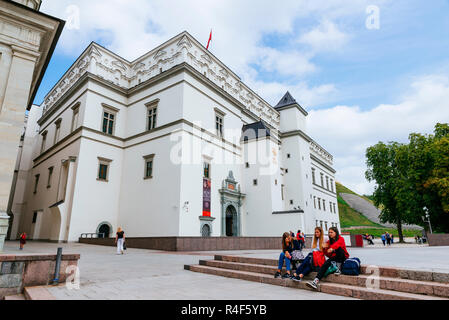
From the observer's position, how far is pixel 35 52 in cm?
1141

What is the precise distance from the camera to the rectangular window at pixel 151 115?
81.8 ft

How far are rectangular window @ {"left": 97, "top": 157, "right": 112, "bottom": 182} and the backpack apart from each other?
21.9 metres

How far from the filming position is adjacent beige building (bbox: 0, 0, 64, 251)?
33.2ft

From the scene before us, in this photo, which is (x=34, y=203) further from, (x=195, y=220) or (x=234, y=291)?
(x=234, y=291)

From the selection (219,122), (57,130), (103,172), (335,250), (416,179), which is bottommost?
(335,250)

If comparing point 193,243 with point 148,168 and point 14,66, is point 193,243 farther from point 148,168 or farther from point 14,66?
point 14,66

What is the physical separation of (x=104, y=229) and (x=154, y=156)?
7510 mm

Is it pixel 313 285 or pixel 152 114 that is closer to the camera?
pixel 313 285

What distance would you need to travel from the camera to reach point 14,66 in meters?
10.9

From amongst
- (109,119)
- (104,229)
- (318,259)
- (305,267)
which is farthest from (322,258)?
(109,119)

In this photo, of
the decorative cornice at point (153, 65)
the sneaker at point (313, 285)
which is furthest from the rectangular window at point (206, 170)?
the sneaker at point (313, 285)

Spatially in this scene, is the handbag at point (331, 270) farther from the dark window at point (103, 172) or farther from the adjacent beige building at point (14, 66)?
the dark window at point (103, 172)

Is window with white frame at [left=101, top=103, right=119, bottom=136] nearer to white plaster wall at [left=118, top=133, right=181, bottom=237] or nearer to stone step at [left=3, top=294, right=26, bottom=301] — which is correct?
white plaster wall at [left=118, top=133, right=181, bottom=237]
